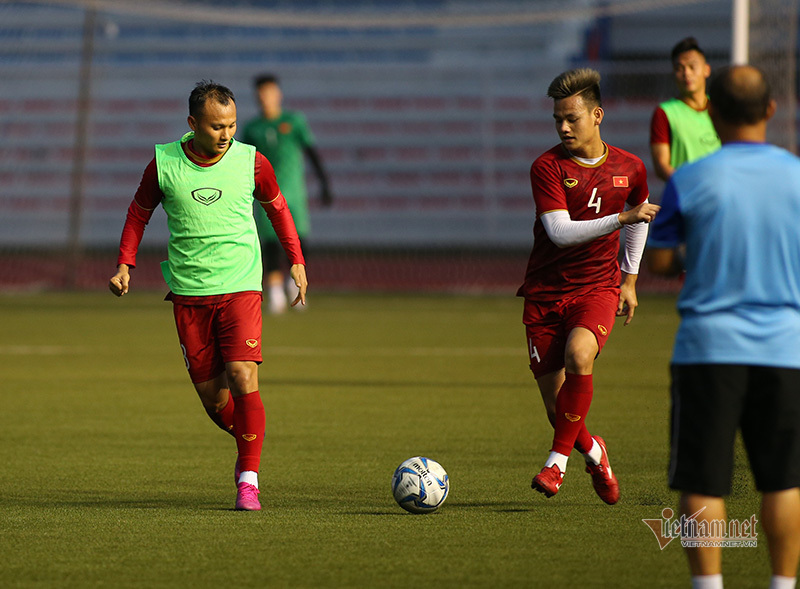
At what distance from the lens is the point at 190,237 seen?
18.0ft

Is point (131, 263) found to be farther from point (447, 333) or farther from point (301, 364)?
point (447, 333)

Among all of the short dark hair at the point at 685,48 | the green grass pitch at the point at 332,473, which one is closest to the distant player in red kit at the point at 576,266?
the green grass pitch at the point at 332,473

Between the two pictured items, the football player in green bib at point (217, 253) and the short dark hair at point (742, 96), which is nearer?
the short dark hair at point (742, 96)

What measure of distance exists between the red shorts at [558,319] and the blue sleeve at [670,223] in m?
1.97

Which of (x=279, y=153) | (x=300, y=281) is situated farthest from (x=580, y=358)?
(x=279, y=153)

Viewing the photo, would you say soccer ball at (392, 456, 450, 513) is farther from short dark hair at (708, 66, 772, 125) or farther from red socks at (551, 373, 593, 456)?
short dark hair at (708, 66, 772, 125)

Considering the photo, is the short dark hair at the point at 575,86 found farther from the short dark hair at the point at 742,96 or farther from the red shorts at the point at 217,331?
the short dark hair at the point at 742,96

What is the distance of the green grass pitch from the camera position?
4.17 m

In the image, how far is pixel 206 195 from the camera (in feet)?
18.0

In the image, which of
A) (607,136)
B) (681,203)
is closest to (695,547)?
(681,203)

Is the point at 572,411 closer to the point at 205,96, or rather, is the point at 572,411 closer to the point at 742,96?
the point at 205,96

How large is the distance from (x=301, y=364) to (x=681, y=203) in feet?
23.6

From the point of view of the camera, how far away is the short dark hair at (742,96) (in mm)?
3297

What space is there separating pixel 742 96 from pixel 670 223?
0.37m
